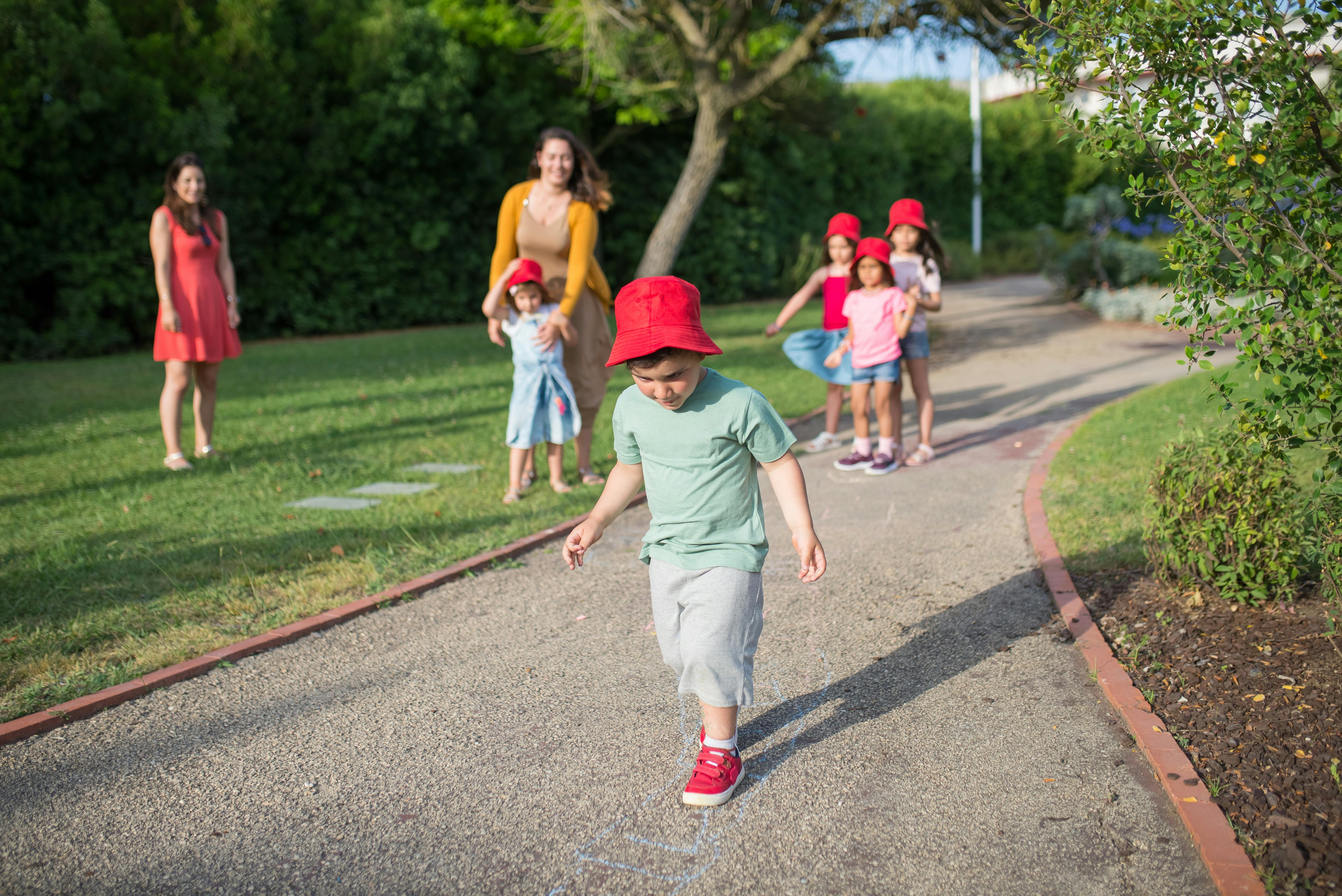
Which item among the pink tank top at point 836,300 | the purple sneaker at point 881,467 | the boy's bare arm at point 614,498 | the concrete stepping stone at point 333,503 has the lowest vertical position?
the purple sneaker at point 881,467

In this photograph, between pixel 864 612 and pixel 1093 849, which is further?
pixel 864 612

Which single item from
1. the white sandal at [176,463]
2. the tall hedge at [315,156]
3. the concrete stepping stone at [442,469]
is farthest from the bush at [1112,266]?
the white sandal at [176,463]

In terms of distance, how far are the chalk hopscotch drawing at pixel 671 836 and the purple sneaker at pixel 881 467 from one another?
3.92 metres

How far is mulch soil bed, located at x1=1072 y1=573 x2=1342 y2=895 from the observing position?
267cm

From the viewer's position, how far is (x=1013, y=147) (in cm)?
3697

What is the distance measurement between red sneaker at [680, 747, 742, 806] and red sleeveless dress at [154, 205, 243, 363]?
18.9 feet

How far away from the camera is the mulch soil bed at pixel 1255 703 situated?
8.76ft

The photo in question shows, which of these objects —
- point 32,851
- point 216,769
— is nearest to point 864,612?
point 216,769

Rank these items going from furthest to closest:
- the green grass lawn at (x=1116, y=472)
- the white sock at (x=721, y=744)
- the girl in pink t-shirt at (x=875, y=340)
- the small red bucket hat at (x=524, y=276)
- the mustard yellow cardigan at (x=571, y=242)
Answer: the girl in pink t-shirt at (x=875, y=340) < the mustard yellow cardigan at (x=571, y=242) < the small red bucket hat at (x=524, y=276) < the green grass lawn at (x=1116, y=472) < the white sock at (x=721, y=744)

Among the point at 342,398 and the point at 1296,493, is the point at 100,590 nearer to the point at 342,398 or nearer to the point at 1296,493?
the point at 1296,493

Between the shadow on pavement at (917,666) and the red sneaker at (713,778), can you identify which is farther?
the shadow on pavement at (917,666)

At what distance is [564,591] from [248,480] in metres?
3.28

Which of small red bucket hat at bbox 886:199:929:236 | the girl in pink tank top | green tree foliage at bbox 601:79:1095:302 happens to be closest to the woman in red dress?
the girl in pink tank top

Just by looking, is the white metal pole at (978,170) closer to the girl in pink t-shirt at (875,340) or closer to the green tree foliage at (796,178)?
the green tree foliage at (796,178)
